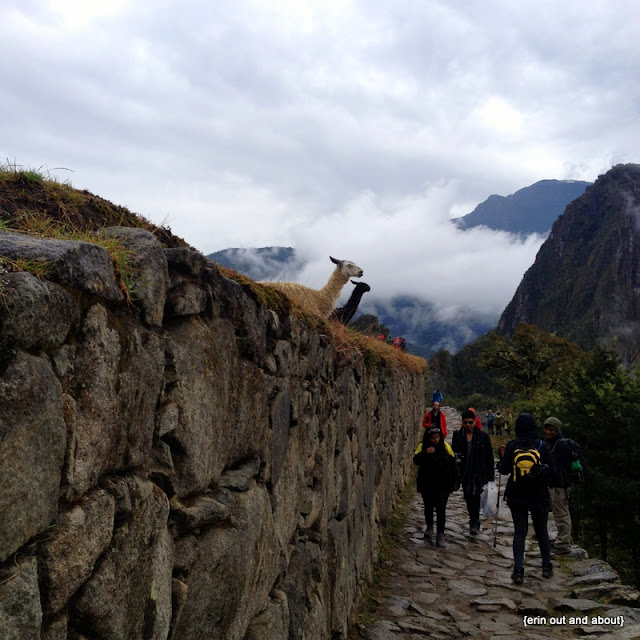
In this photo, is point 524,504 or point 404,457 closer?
point 524,504

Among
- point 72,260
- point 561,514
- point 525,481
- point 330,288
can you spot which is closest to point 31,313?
point 72,260

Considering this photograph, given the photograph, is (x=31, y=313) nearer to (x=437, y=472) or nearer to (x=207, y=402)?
(x=207, y=402)

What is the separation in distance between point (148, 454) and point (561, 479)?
720 cm

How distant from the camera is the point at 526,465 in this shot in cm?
700

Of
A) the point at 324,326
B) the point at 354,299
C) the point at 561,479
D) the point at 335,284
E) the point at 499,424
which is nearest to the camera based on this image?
the point at 324,326

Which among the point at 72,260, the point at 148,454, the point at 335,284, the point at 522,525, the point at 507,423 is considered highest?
the point at 335,284

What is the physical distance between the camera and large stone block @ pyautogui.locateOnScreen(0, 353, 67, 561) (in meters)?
1.43

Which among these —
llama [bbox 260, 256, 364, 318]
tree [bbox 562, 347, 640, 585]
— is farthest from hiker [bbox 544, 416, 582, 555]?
tree [bbox 562, 347, 640, 585]

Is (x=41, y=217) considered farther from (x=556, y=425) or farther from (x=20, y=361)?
(x=556, y=425)

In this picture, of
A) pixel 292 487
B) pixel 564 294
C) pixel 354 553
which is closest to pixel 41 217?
pixel 292 487

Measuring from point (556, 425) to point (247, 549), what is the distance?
23.1 ft

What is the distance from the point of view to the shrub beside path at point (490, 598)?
588 centimetres

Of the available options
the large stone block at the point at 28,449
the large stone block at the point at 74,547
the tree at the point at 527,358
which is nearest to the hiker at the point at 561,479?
the large stone block at the point at 74,547

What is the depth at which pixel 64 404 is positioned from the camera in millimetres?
1655
